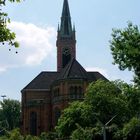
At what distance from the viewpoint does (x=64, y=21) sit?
4806 inches

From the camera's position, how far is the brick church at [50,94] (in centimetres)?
9281

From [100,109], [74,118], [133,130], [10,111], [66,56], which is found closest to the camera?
[133,130]

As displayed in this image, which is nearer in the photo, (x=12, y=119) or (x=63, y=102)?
(x=63, y=102)

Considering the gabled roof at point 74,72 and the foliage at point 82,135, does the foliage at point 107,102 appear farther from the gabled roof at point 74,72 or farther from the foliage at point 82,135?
the gabled roof at point 74,72

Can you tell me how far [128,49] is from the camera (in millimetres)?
35031

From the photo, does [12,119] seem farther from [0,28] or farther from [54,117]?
[0,28]

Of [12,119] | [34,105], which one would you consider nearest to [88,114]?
[34,105]

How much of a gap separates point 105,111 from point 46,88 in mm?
38281

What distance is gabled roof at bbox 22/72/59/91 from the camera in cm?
10394

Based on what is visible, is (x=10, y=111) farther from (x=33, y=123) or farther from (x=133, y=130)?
(x=133, y=130)

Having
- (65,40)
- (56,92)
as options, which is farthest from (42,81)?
(65,40)

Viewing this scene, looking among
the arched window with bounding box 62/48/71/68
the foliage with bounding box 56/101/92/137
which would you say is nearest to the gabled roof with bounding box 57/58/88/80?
the arched window with bounding box 62/48/71/68

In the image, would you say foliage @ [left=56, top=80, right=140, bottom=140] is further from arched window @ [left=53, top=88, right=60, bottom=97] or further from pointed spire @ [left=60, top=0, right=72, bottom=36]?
pointed spire @ [left=60, top=0, right=72, bottom=36]

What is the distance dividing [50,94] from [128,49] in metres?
67.5
